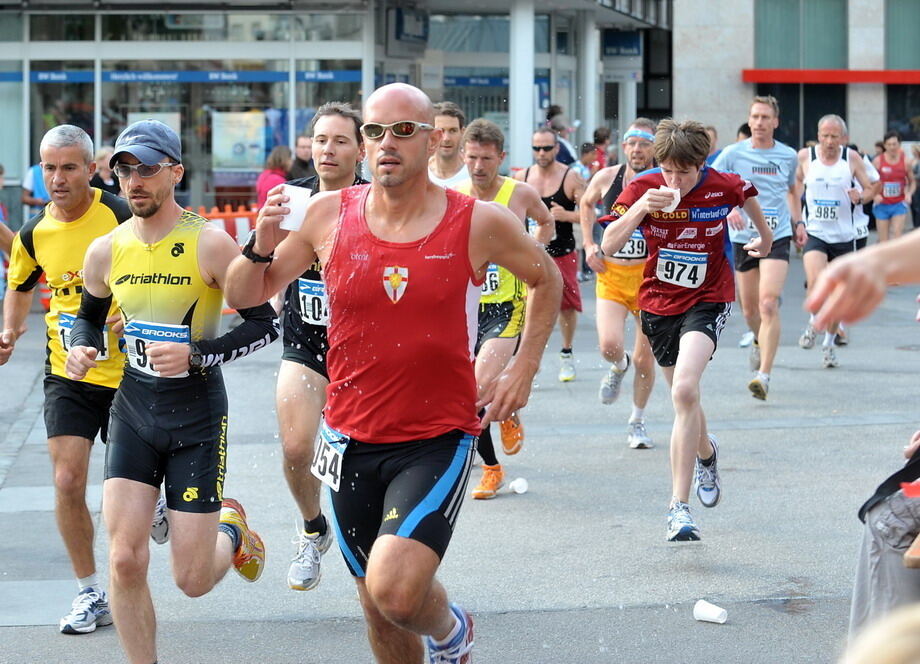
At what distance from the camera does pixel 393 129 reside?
446 centimetres

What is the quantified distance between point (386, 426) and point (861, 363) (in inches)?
381

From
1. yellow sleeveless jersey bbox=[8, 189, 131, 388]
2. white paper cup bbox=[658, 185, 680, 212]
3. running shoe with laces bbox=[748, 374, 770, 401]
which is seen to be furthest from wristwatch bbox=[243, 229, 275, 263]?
running shoe with laces bbox=[748, 374, 770, 401]

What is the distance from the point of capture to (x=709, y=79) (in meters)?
38.3

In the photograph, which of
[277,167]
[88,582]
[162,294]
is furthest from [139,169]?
[277,167]

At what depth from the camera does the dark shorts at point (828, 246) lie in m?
13.1

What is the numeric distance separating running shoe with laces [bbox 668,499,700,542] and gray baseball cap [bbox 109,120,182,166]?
2965 mm

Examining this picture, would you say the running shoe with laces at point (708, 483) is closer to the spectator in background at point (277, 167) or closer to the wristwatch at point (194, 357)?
the wristwatch at point (194, 357)

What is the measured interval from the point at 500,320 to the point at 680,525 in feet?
5.96

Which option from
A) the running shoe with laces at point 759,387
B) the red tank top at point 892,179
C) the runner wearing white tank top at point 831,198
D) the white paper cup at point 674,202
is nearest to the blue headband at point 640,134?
the running shoe with laces at point 759,387

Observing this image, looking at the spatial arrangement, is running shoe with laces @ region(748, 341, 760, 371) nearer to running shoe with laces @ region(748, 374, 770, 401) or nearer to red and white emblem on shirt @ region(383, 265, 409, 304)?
running shoe with laces @ region(748, 374, 770, 401)

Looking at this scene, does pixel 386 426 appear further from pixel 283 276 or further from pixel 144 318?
pixel 144 318

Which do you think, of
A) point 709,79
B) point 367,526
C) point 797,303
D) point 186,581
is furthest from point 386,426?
point 709,79

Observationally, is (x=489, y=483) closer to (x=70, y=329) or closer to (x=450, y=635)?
(x=70, y=329)

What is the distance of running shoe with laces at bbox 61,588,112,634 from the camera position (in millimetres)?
5902
